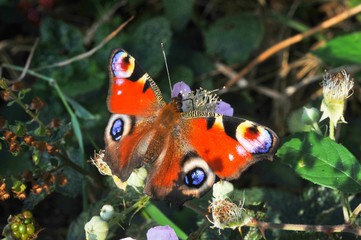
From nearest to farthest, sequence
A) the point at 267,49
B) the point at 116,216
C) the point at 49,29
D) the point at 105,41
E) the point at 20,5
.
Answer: the point at 116,216 → the point at 105,41 → the point at 49,29 → the point at 20,5 → the point at 267,49

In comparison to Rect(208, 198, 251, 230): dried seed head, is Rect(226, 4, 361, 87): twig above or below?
above

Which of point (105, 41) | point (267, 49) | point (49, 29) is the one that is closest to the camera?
point (105, 41)

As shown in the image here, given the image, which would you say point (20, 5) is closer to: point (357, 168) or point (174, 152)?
point (174, 152)

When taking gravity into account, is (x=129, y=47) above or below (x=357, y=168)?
above

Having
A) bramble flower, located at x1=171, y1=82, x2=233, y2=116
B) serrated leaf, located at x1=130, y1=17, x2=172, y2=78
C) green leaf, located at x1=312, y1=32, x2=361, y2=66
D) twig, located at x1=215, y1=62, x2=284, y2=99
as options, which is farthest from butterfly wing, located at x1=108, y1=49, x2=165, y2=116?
twig, located at x1=215, y1=62, x2=284, y2=99

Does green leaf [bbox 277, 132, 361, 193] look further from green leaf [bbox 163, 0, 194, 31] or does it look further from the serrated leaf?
green leaf [bbox 163, 0, 194, 31]

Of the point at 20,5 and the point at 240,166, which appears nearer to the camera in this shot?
the point at 240,166

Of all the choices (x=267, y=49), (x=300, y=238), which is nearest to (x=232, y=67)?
(x=267, y=49)
